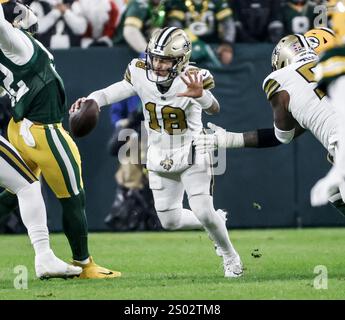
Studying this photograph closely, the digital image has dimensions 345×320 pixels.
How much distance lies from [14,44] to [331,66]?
6.76ft

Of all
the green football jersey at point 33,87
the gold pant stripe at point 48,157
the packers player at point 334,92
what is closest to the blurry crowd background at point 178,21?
the green football jersey at point 33,87

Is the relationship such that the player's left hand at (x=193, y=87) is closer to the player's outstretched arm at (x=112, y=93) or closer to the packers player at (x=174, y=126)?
the packers player at (x=174, y=126)

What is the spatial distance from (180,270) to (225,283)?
3.71 feet

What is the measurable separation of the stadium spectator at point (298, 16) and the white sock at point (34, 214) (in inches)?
203

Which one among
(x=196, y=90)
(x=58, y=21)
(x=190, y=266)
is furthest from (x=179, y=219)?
(x=58, y=21)

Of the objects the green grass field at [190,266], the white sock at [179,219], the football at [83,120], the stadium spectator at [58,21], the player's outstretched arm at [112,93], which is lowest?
the green grass field at [190,266]

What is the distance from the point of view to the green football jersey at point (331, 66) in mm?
6348

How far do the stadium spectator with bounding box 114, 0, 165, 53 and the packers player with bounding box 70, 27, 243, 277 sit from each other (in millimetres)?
3523

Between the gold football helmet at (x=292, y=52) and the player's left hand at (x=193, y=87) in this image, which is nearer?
the player's left hand at (x=193, y=87)

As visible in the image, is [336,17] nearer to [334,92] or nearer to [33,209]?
[334,92]

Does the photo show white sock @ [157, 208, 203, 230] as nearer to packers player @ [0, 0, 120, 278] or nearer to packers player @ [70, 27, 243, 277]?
packers player @ [70, 27, 243, 277]
